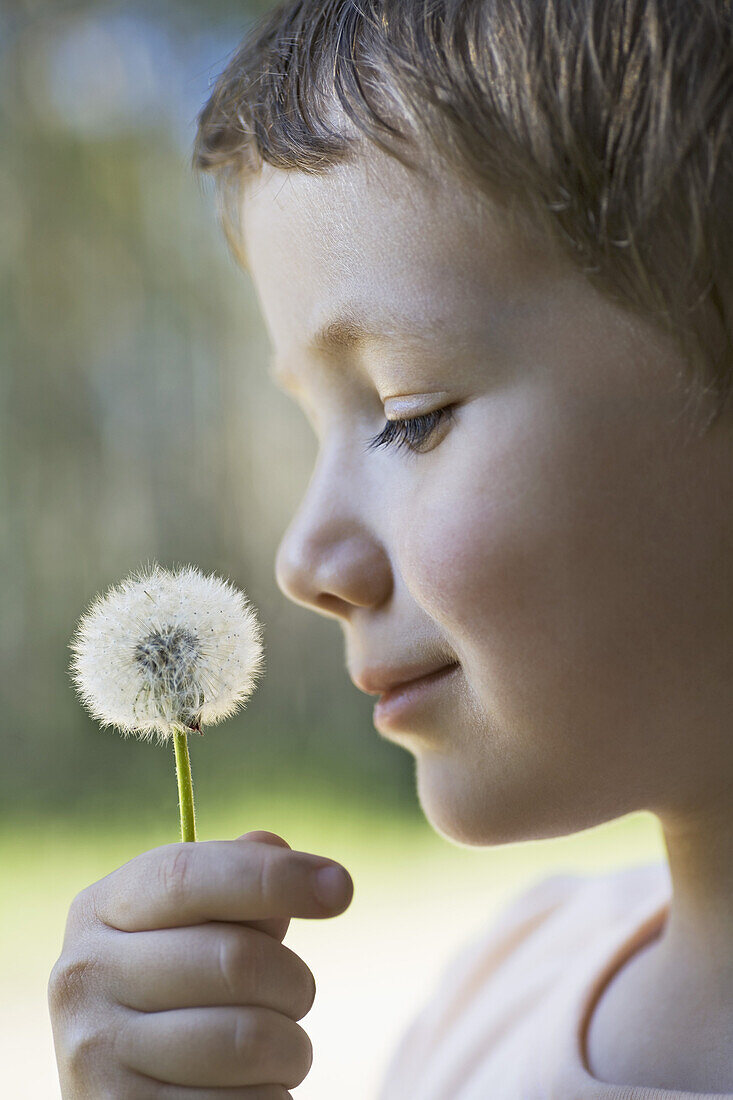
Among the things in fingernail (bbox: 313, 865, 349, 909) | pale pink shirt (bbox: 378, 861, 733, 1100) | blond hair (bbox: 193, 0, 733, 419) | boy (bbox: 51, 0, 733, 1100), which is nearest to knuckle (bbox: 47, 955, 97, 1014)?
boy (bbox: 51, 0, 733, 1100)

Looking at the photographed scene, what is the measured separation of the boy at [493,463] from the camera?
0.39 metres

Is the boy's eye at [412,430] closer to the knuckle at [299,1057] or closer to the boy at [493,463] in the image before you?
the boy at [493,463]

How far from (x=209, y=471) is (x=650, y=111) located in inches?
30.7

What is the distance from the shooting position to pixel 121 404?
109 cm

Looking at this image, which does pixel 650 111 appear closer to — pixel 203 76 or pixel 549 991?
pixel 203 76

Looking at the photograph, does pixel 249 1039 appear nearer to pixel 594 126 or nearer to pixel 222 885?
pixel 222 885

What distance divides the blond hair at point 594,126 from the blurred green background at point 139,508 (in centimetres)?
52

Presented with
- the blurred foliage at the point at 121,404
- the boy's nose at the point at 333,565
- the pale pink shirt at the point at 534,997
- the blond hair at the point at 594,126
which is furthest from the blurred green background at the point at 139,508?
the blond hair at the point at 594,126

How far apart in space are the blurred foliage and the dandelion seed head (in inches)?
17.6

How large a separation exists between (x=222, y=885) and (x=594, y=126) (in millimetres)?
323

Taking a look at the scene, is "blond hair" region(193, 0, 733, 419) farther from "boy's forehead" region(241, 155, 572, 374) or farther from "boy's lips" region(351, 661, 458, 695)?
"boy's lips" region(351, 661, 458, 695)

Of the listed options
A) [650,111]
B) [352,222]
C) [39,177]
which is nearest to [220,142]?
[352,222]

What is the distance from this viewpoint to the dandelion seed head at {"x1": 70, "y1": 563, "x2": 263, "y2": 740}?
0.41 meters

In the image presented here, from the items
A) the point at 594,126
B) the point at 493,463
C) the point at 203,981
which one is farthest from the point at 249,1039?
the point at 594,126
